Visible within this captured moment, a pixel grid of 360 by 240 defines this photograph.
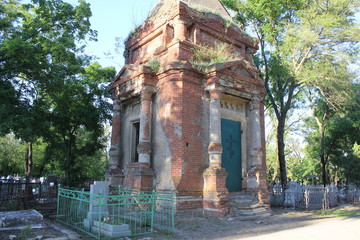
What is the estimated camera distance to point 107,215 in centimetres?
778

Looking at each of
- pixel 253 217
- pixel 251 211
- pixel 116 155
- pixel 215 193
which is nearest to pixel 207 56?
pixel 215 193

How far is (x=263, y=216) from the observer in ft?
33.7

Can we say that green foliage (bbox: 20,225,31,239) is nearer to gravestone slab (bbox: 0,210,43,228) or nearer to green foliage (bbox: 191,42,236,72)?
gravestone slab (bbox: 0,210,43,228)

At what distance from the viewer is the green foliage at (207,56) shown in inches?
411

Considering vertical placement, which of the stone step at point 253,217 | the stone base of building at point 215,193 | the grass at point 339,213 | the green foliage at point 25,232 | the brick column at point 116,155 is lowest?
the grass at point 339,213

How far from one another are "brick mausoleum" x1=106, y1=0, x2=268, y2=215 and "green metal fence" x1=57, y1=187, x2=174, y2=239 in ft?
3.54

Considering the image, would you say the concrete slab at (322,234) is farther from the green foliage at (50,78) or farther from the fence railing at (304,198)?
the green foliage at (50,78)

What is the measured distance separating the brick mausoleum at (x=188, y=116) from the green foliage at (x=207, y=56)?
0.21 metres

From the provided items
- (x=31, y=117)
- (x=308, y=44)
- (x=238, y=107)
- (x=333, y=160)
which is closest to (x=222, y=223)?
(x=238, y=107)

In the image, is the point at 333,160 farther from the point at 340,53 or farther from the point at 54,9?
the point at 54,9

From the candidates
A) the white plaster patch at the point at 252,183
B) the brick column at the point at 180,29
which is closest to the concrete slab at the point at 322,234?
the white plaster patch at the point at 252,183

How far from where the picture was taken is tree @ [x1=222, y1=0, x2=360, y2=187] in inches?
592

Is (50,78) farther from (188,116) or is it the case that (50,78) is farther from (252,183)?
(252,183)

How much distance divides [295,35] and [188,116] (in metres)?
9.44
